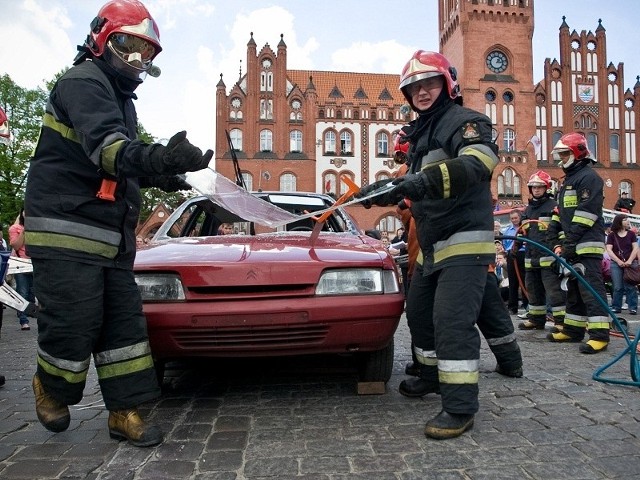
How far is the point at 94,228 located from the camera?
104 inches

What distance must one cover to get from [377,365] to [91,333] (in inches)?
68.1

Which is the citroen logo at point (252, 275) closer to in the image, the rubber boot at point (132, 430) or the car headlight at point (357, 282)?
the car headlight at point (357, 282)

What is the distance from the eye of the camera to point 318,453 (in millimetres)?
2535

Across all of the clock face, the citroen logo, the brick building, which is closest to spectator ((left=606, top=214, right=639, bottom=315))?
the citroen logo

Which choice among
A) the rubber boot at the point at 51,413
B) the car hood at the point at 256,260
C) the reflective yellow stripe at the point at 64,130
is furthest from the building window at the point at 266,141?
the rubber boot at the point at 51,413

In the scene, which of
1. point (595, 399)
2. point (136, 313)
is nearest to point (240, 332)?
point (136, 313)

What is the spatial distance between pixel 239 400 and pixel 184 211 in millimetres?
1895

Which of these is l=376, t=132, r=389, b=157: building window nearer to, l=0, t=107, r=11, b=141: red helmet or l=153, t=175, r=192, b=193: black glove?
l=0, t=107, r=11, b=141: red helmet

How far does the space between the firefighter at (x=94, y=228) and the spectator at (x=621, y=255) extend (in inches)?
341

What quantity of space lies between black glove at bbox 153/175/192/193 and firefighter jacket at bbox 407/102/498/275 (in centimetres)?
139

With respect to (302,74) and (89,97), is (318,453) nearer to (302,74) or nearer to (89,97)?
(89,97)

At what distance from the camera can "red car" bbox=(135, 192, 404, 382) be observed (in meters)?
2.95

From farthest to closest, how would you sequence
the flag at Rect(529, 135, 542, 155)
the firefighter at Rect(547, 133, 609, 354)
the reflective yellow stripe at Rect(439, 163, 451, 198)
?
the flag at Rect(529, 135, 542, 155), the firefighter at Rect(547, 133, 609, 354), the reflective yellow stripe at Rect(439, 163, 451, 198)

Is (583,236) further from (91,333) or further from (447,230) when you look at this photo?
(91,333)
